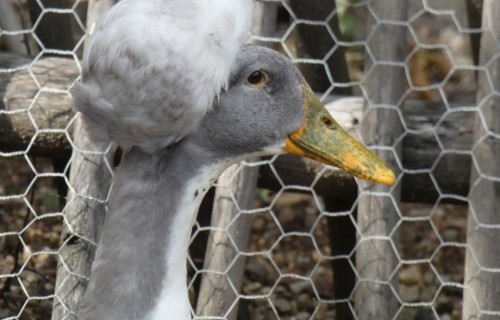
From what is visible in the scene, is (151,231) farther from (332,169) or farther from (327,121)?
(332,169)

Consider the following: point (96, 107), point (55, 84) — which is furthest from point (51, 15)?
point (96, 107)

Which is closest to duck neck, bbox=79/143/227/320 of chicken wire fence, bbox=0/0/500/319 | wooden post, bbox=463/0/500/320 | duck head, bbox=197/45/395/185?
duck head, bbox=197/45/395/185

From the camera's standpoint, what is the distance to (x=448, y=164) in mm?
2451

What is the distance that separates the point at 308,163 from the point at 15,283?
95 centimetres

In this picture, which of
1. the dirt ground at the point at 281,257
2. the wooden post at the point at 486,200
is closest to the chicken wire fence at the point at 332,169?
the wooden post at the point at 486,200

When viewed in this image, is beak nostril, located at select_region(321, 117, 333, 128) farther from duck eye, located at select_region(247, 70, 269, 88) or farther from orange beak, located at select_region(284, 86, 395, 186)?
duck eye, located at select_region(247, 70, 269, 88)

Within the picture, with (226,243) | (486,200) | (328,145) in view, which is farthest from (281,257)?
(328,145)

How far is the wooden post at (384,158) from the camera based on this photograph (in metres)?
2.38

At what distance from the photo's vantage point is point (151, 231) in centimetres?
161

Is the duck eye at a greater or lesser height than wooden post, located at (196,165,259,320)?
greater

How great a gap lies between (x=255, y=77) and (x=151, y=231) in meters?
0.29

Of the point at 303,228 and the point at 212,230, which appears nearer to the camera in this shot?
the point at 212,230

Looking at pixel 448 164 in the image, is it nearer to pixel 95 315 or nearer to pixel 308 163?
pixel 308 163

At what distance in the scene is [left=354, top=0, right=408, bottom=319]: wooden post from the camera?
2375mm
